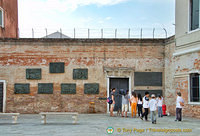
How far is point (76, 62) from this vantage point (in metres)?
21.6

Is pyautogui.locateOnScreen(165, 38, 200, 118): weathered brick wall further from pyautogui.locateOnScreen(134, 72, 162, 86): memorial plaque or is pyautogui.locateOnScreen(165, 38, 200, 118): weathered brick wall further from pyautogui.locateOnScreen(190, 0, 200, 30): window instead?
pyautogui.locateOnScreen(190, 0, 200, 30): window

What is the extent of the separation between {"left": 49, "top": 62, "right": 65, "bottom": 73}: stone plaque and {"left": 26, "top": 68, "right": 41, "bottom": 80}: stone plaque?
84 centimetres

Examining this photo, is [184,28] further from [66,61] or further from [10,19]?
[10,19]

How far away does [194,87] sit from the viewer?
59.0 ft

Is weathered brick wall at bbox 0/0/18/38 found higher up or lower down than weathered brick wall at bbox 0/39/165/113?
higher up

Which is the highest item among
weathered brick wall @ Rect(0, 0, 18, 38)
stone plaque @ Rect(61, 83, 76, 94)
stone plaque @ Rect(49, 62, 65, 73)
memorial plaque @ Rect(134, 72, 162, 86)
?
weathered brick wall @ Rect(0, 0, 18, 38)

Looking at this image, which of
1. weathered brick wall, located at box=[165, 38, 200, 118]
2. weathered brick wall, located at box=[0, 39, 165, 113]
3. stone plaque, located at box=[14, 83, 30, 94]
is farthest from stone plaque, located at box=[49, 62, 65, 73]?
weathered brick wall, located at box=[165, 38, 200, 118]

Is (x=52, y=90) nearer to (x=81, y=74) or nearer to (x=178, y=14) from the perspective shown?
(x=81, y=74)

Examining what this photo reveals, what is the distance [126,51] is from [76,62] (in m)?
3.51

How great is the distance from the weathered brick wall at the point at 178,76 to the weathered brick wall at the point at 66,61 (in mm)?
981

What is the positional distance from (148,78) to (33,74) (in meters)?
7.84

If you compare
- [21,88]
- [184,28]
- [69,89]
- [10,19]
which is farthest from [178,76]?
[10,19]

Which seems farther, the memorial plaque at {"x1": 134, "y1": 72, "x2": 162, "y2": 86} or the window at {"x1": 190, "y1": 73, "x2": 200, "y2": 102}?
the memorial plaque at {"x1": 134, "y1": 72, "x2": 162, "y2": 86}

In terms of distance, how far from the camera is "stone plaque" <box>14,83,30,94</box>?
21.4m
